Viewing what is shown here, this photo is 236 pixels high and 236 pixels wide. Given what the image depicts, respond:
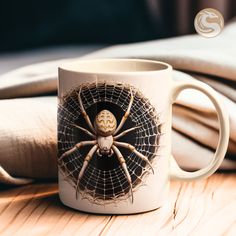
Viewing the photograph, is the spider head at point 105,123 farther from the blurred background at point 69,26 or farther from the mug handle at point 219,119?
the blurred background at point 69,26

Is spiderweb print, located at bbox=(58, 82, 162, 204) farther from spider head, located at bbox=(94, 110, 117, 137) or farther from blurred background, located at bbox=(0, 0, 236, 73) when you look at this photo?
blurred background, located at bbox=(0, 0, 236, 73)

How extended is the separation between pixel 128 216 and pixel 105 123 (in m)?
0.09

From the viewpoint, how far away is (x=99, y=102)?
500 mm

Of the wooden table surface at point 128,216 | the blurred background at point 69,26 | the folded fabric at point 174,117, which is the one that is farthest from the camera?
the blurred background at point 69,26

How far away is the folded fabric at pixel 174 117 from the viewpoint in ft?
1.94

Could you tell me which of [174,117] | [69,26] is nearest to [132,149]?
[174,117]

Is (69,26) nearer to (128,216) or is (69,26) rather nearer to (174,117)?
(174,117)

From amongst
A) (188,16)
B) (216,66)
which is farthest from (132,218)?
(188,16)

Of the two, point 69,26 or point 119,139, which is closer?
point 119,139

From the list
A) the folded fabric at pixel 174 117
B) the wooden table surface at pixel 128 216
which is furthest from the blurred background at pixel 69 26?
the wooden table surface at pixel 128 216

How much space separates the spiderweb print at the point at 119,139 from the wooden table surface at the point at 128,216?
3 centimetres

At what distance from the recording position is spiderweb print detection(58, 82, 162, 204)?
1.64 feet

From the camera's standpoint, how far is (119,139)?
0.50 metres

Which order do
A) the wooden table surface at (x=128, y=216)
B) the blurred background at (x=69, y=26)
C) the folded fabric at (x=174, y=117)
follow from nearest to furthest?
the wooden table surface at (x=128, y=216), the folded fabric at (x=174, y=117), the blurred background at (x=69, y=26)
